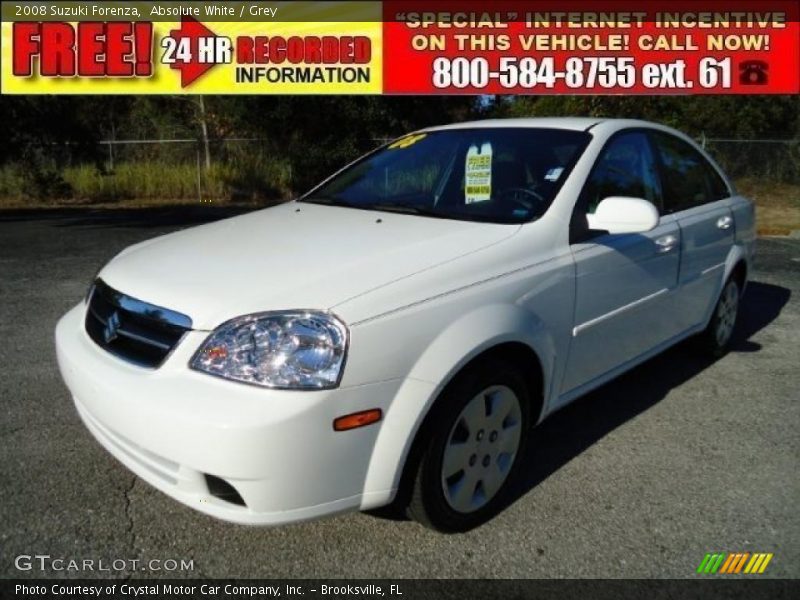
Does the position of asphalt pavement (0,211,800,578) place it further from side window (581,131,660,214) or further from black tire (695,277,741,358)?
side window (581,131,660,214)

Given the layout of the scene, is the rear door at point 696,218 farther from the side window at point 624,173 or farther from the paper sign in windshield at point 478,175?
the paper sign in windshield at point 478,175

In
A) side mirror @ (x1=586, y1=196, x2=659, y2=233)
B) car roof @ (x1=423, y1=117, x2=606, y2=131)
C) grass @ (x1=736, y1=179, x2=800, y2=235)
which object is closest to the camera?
side mirror @ (x1=586, y1=196, x2=659, y2=233)

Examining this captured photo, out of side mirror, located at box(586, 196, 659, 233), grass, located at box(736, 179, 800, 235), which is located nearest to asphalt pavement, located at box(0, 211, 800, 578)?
side mirror, located at box(586, 196, 659, 233)

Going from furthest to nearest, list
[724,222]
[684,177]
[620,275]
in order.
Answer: [724,222] → [684,177] → [620,275]

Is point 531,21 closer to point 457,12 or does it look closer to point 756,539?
point 457,12

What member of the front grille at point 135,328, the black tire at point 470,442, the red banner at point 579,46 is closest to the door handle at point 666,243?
the black tire at point 470,442

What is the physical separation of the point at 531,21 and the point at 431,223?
1297 centimetres

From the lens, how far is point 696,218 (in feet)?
12.7

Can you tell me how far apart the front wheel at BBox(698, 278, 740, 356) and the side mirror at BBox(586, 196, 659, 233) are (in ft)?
6.18

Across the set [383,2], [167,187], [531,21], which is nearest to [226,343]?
[383,2]

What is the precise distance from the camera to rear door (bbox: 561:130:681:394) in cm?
290

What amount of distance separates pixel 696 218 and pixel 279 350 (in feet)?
9.40

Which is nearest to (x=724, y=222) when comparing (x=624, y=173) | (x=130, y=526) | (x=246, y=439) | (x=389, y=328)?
(x=624, y=173)

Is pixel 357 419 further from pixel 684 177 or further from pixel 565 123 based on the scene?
pixel 684 177
